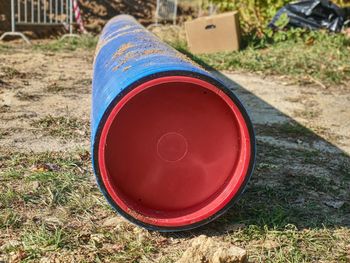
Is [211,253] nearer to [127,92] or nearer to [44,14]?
[127,92]

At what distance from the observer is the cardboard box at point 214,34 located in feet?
28.3

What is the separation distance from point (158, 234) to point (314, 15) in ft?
23.7

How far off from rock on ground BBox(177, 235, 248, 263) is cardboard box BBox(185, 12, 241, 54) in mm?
6304

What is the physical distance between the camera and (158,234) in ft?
10.3

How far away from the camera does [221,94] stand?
2918 mm

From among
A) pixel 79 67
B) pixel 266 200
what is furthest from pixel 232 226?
pixel 79 67

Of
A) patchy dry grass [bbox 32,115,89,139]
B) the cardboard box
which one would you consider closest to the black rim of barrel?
patchy dry grass [bbox 32,115,89,139]

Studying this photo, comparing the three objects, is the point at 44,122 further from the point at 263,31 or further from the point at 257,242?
the point at 263,31

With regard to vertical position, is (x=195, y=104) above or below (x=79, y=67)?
above

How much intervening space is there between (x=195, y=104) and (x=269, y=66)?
197 inches

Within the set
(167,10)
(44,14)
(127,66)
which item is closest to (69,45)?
(44,14)

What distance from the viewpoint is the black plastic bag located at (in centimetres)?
934

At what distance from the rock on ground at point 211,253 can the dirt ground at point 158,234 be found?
22 cm

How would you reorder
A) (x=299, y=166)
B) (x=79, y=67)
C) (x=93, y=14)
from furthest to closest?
(x=93, y=14) → (x=79, y=67) → (x=299, y=166)
